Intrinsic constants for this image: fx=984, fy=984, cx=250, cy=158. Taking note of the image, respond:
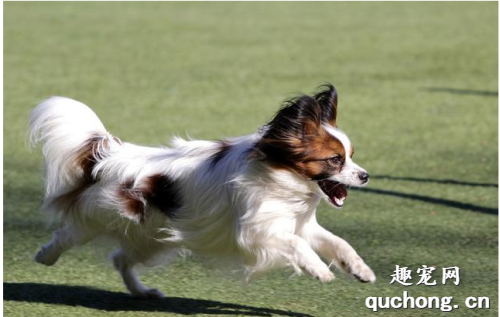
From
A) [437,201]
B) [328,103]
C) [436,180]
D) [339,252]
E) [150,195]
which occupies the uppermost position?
[436,180]

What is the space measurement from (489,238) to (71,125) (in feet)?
8.15

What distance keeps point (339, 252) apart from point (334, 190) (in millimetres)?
262

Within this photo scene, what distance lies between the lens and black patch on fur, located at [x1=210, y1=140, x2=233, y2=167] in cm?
416

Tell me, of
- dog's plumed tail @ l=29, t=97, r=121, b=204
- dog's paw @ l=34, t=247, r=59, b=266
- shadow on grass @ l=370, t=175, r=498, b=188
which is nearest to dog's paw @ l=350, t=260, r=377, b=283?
dog's plumed tail @ l=29, t=97, r=121, b=204

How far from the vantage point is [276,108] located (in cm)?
955

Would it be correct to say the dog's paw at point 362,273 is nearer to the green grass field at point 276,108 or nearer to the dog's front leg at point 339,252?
the dog's front leg at point 339,252

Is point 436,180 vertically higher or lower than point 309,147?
higher

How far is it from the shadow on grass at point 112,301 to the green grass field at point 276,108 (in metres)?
0.01

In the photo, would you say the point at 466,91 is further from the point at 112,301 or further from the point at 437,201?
the point at 112,301

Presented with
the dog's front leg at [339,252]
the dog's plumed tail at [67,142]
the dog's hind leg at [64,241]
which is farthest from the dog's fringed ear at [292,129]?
the dog's hind leg at [64,241]

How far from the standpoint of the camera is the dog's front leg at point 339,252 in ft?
13.0

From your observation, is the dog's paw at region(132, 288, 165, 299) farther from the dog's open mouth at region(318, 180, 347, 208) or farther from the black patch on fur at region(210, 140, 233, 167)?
the dog's open mouth at region(318, 180, 347, 208)

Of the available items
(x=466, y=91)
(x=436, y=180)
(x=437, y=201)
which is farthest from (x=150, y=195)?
(x=466, y=91)

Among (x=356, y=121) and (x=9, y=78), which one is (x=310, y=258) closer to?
(x=356, y=121)
